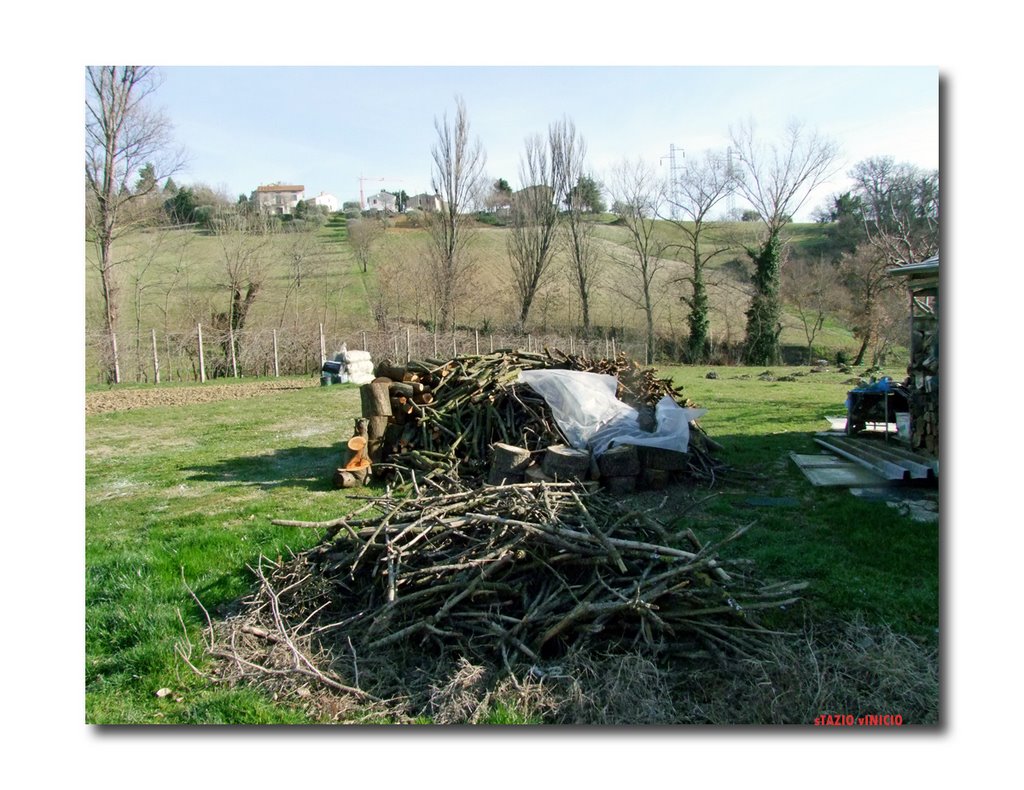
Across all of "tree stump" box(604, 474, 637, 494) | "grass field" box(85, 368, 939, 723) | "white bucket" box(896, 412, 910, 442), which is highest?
"white bucket" box(896, 412, 910, 442)

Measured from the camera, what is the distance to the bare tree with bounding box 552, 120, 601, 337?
27.0m

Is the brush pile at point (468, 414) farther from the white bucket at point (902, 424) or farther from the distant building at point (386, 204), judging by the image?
the distant building at point (386, 204)

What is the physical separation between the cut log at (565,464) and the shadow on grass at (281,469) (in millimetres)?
2475

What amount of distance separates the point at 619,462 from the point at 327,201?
2176 centimetres

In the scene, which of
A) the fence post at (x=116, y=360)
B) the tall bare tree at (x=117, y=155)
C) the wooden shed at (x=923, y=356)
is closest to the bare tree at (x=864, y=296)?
the wooden shed at (x=923, y=356)

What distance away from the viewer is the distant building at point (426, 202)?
26.8 m

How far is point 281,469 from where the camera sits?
795cm

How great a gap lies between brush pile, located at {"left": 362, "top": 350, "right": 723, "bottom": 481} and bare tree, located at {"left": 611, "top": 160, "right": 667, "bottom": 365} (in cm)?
2194

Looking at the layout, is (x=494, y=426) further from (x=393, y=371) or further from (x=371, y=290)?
(x=371, y=290)

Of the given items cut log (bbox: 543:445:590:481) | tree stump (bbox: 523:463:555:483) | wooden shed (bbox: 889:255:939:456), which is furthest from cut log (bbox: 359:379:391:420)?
wooden shed (bbox: 889:255:939:456)

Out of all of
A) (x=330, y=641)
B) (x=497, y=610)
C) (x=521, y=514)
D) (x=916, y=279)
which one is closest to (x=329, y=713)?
(x=330, y=641)

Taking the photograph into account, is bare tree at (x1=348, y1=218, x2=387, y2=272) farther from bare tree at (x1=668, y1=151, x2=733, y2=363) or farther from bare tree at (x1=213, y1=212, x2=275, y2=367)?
bare tree at (x1=668, y1=151, x2=733, y2=363)

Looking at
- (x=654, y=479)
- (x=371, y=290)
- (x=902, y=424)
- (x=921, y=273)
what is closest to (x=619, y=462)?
(x=654, y=479)
